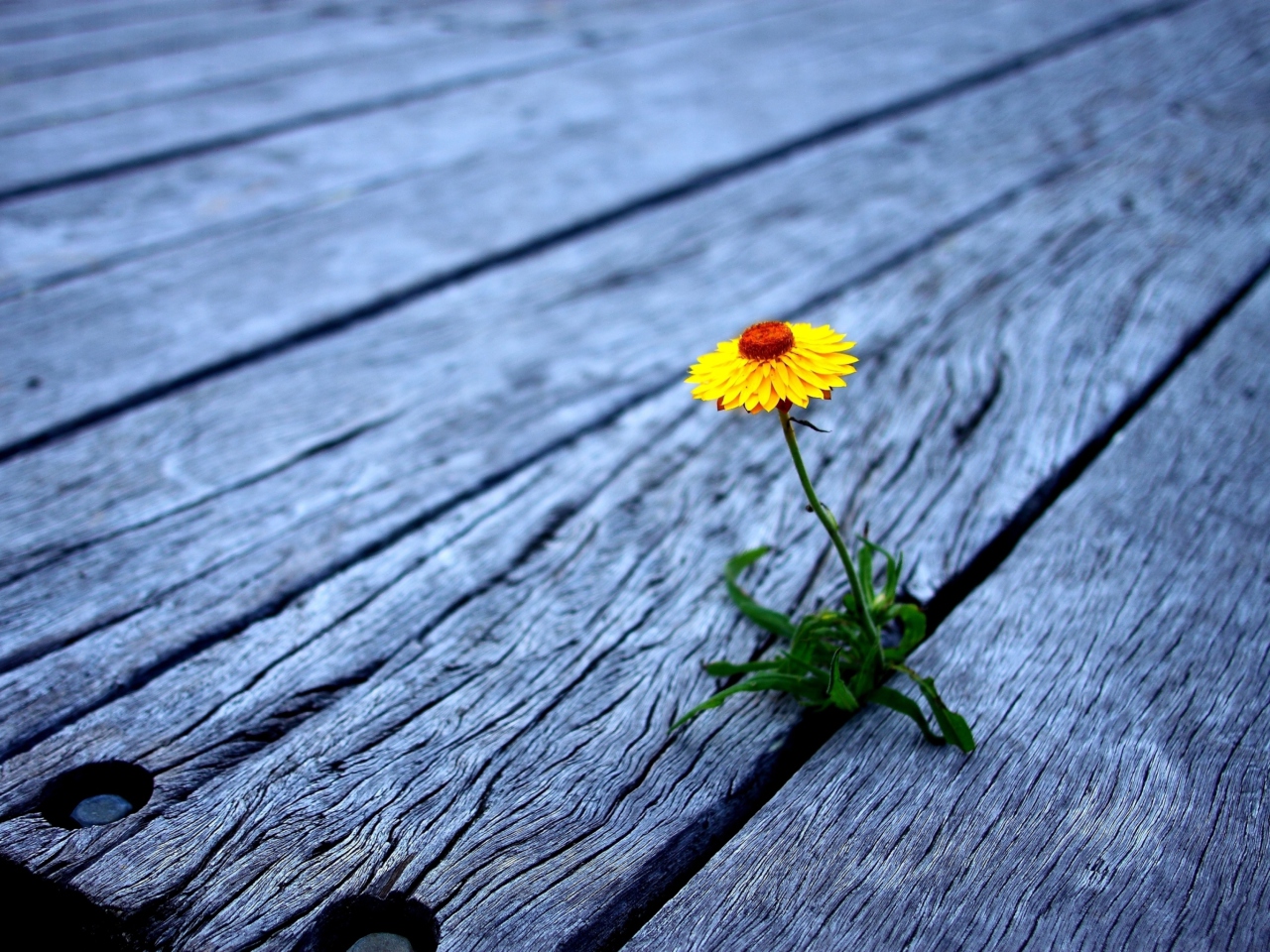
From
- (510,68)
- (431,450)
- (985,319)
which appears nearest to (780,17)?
(510,68)

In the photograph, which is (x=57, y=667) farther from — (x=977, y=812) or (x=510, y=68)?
(x=510, y=68)

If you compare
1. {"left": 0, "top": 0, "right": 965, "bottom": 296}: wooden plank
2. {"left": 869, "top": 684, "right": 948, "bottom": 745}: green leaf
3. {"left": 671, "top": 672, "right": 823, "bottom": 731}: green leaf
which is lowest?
{"left": 869, "top": 684, "right": 948, "bottom": 745}: green leaf

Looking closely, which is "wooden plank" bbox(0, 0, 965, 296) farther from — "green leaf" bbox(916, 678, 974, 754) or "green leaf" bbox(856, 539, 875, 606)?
"green leaf" bbox(916, 678, 974, 754)

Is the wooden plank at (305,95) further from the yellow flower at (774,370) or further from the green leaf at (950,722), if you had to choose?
the green leaf at (950,722)

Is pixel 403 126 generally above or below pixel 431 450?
above

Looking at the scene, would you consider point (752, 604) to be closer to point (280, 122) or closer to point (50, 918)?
point (50, 918)

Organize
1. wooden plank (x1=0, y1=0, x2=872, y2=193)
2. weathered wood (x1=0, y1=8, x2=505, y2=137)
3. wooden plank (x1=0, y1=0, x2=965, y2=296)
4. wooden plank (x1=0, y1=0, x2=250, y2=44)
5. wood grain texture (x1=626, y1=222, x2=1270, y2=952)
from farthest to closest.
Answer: wooden plank (x1=0, y1=0, x2=250, y2=44) < weathered wood (x1=0, y1=8, x2=505, y2=137) < wooden plank (x1=0, y1=0, x2=872, y2=193) < wooden plank (x1=0, y1=0, x2=965, y2=296) < wood grain texture (x1=626, y1=222, x2=1270, y2=952)

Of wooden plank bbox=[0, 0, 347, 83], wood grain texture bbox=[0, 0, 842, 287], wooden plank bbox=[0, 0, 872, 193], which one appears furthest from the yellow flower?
wooden plank bbox=[0, 0, 347, 83]
